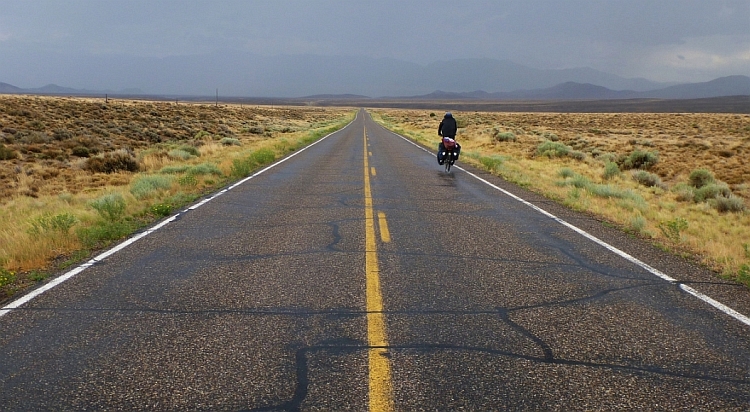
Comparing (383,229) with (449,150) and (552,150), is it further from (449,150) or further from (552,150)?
(552,150)

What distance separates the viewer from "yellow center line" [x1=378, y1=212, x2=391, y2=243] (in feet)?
26.8

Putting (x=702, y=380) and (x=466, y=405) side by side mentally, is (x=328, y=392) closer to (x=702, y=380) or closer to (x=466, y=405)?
(x=466, y=405)

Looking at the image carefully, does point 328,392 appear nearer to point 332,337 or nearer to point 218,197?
point 332,337

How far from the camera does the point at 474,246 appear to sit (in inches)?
307

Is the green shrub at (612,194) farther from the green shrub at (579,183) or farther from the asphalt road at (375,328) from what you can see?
the asphalt road at (375,328)

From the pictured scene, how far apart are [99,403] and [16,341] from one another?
149 cm

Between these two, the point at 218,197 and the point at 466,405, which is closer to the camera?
the point at 466,405

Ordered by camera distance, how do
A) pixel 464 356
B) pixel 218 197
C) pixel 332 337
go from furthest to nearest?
pixel 218 197 < pixel 332 337 < pixel 464 356

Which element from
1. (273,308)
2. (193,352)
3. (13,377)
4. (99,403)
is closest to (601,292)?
(273,308)

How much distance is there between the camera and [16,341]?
437 centimetres

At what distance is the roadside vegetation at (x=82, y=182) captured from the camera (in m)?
7.39

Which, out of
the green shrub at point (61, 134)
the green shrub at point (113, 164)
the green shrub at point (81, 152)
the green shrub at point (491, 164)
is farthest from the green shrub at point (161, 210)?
the green shrub at point (61, 134)

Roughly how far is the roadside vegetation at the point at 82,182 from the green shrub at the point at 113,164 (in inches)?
1.4

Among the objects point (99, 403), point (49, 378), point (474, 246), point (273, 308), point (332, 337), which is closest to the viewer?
point (99, 403)
